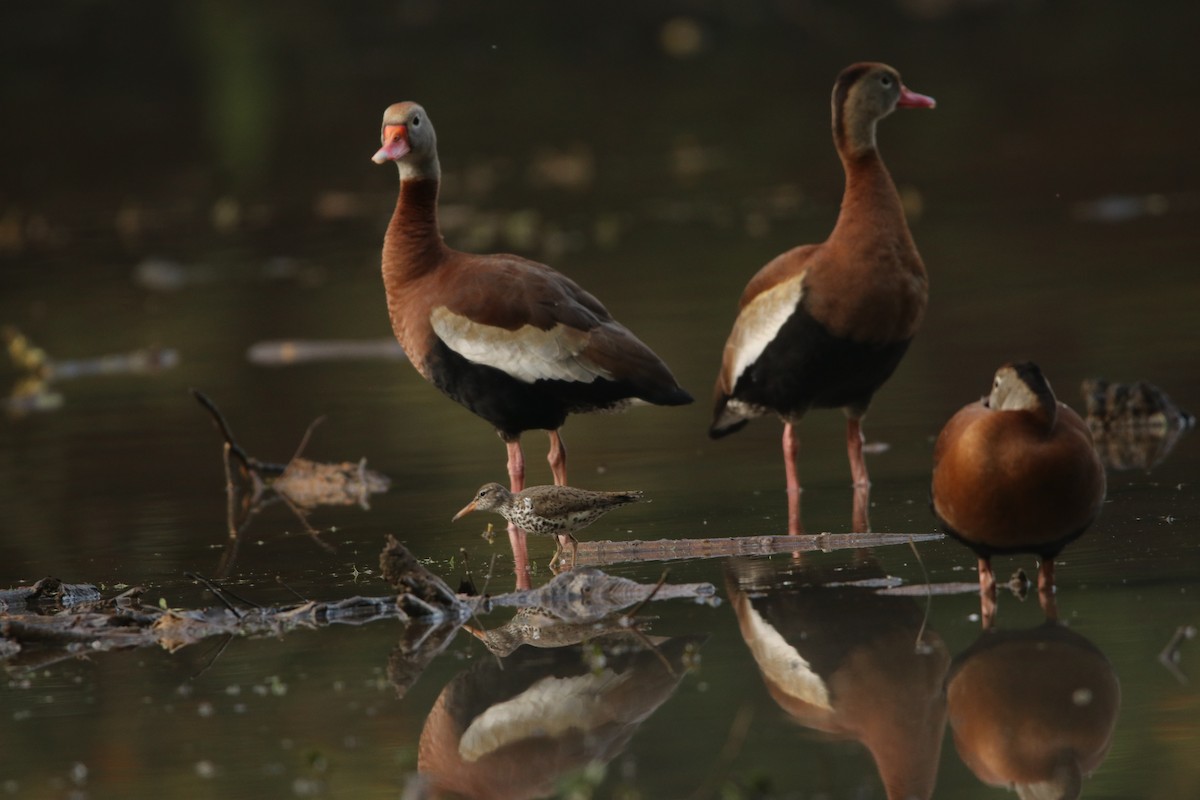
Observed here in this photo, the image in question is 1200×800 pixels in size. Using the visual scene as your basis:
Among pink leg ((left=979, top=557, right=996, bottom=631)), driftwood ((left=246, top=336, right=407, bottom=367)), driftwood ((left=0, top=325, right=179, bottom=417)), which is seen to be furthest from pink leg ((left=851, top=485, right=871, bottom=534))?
driftwood ((left=0, top=325, right=179, bottom=417))

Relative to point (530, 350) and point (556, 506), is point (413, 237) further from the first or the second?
point (556, 506)

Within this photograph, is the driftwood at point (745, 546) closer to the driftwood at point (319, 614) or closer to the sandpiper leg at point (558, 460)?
the driftwood at point (319, 614)

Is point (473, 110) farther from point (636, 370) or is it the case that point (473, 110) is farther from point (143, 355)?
point (636, 370)

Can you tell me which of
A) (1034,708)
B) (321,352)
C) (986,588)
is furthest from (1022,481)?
(321,352)

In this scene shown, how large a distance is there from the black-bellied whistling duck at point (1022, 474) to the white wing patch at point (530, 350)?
246 centimetres

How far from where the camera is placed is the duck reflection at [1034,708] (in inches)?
209

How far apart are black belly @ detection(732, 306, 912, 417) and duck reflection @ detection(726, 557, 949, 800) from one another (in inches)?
61.6

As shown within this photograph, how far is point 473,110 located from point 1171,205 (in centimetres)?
1757

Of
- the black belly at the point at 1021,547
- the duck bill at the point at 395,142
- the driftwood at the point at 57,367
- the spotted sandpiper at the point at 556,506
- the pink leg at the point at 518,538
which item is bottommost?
the driftwood at the point at 57,367

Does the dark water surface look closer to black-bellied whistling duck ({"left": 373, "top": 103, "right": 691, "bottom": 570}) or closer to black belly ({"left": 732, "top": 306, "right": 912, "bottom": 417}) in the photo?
black belly ({"left": 732, "top": 306, "right": 912, "bottom": 417})

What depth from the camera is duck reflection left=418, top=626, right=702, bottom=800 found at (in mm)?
5605

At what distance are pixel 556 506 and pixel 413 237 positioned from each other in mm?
2218

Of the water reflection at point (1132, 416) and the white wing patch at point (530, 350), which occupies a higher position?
the white wing patch at point (530, 350)

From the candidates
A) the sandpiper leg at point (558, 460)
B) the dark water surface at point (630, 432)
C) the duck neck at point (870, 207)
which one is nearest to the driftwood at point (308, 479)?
the dark water surface at point (630, 432)
